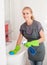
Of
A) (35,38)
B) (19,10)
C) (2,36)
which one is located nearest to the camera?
(2,36)

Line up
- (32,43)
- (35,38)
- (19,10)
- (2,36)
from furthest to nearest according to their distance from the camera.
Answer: (19,10)
(35,38)
(32,43)
(2,36)

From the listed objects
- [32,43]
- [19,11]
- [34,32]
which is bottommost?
[32,43]

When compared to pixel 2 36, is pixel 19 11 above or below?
above

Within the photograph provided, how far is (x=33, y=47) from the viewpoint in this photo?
1.70 m

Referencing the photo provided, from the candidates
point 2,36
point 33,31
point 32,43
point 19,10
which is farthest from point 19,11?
point 2,36

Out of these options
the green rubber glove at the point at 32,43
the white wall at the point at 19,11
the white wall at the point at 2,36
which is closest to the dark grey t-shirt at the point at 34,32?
the green rubber glove at the point at 32,43

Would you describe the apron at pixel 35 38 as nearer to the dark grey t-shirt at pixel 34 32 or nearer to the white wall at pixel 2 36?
the dark grey t-shirt at pixel 34 32

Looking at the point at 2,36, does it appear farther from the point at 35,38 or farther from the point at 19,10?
the point at 19,10

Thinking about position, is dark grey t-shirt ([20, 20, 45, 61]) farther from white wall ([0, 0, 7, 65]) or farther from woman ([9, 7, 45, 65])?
white wall ([0, 0, 7, 65])

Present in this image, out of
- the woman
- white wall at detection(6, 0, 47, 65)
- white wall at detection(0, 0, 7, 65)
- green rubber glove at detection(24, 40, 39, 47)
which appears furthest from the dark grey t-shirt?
white wall at detection(6, 0, 47, 65)

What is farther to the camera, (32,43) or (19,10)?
(19,10)

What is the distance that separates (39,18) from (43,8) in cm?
17

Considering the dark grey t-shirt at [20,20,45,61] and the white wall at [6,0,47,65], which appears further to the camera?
the white wall at [6,0,47,65]

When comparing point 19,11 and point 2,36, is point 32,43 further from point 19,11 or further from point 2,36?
point 19,11
